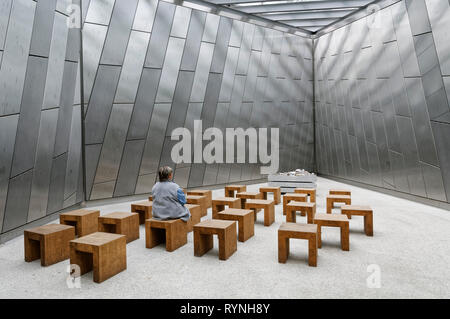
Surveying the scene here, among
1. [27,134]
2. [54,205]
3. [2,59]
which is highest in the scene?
[2,59]

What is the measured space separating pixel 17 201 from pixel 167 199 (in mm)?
3152

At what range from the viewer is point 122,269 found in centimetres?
515

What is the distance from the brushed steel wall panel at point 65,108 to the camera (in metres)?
8.54

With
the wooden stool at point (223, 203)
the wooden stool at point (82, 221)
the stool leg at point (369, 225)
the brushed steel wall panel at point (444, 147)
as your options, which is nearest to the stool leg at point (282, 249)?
the stool leg at point (369, 225)

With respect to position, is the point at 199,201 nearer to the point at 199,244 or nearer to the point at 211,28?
the point at 199,244

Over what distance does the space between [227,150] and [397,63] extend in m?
6.70

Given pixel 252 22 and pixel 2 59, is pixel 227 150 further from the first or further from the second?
pixel 2 59

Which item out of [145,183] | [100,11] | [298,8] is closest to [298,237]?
[145,183]

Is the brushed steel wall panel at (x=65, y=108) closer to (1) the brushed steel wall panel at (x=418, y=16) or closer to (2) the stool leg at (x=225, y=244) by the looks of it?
(2) the stool leg at (x=225, y=244)

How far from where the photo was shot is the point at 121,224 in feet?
21.6

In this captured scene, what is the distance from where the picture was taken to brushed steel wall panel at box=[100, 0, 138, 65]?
10055mm

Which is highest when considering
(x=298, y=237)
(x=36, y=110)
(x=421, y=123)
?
(x=421, y=123)

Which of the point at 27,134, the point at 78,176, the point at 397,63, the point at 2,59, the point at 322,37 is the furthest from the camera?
the point at 322,37
